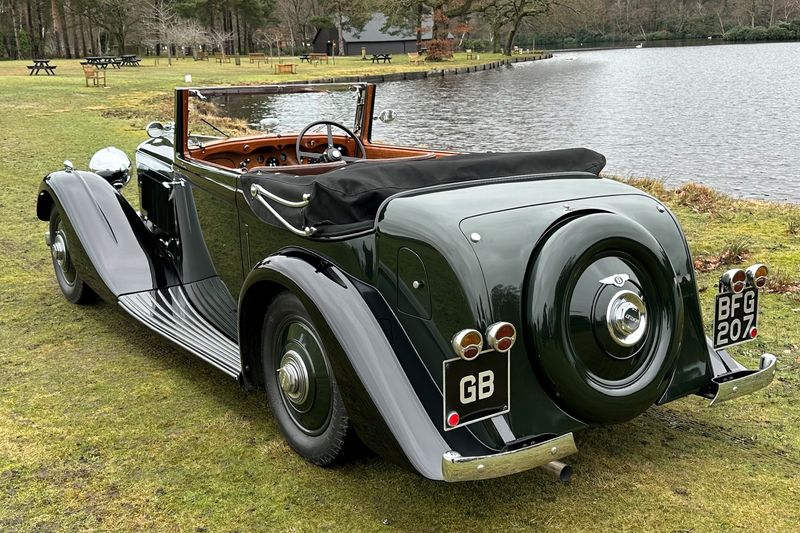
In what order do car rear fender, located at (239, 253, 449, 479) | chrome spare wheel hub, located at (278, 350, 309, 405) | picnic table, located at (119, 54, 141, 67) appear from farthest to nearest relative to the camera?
picnic table, located at (119, 54, 141, 67) < chrome spare wheel hub, located at (278, 350, 309, 405) < car rear fender, located at (239, 253, 449, 479)

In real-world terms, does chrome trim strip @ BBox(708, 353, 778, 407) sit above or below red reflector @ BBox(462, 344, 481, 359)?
below

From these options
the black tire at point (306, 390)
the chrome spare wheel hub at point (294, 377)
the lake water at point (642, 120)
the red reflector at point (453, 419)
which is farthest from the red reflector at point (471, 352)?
the lake water at point (642, 120)

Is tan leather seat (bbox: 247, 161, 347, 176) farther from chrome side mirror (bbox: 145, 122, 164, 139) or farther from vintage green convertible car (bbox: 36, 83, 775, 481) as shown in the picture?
chrome side mirror (bbox: 145, 122, 164, 139)

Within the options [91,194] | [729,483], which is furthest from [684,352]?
[91,194]

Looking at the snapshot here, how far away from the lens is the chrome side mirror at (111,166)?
6023 mm

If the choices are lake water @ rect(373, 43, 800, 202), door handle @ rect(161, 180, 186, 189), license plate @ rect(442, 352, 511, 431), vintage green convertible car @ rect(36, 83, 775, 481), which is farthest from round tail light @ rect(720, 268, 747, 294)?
lake water @ rect(373, 43, 800, 202)

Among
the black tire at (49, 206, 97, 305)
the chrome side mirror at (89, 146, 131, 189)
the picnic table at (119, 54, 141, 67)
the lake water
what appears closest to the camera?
the black tire at (49, 206, 97, 305)

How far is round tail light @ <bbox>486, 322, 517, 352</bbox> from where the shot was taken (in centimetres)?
251

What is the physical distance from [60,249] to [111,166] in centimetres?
99

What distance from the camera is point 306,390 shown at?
125 inches

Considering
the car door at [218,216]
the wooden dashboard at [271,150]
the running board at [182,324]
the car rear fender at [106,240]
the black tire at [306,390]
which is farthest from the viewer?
the wooden dashboard at [271,150]

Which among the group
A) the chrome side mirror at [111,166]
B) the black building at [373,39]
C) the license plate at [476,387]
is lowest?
the license plate at [476,387]

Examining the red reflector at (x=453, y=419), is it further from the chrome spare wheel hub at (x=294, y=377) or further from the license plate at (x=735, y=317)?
the license plate at (x=735, y=317)

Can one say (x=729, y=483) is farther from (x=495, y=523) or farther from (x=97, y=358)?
(x=97, y=358)
